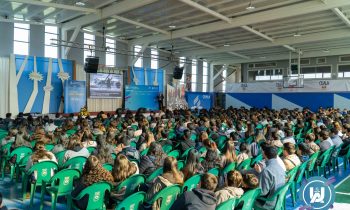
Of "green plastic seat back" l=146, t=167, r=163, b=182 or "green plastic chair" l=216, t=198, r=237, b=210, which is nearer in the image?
"green plastic chair" l=216, t=198, r=237, b=210

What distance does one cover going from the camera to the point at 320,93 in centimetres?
1888

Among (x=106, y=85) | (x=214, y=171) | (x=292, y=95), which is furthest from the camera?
(x=292, y=95)

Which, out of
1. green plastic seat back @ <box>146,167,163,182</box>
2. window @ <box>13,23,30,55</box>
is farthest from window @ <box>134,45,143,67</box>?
green plastic seat back @ <box>146,167,163,182</box>

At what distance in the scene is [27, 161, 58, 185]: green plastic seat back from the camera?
4.21 metres

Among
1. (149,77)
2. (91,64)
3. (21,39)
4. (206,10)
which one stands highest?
(206,10)

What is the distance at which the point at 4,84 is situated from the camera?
13242 millimetres

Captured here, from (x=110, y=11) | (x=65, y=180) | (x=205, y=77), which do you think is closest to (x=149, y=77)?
(x=110, y=11)

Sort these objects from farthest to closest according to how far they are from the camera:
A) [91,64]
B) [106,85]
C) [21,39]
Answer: [106,85] → [21,39] → [91,64]

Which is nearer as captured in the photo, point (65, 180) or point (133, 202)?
point (133, 202)

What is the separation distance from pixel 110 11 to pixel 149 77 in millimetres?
7576

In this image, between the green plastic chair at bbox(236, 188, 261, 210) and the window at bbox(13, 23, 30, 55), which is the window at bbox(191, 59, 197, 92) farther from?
the green plastic chair at bbox(236, 188, 261, 210)

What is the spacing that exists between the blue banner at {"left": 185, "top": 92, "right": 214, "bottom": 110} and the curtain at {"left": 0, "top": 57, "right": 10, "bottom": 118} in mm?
11616

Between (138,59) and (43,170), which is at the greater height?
(138,59)

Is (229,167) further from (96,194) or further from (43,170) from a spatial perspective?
(43,170)
